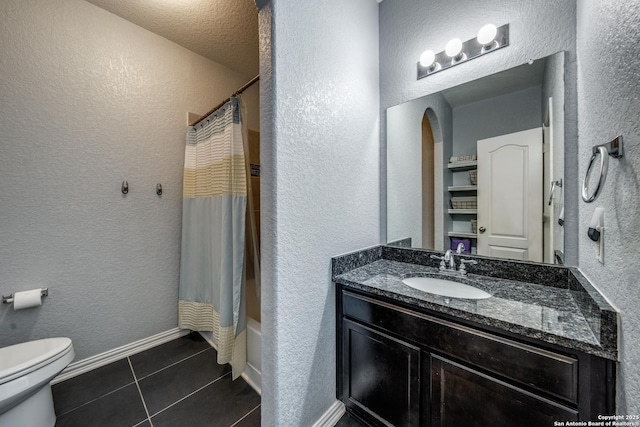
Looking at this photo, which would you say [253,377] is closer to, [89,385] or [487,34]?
[89,385]

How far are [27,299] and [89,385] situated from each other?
0.67 m

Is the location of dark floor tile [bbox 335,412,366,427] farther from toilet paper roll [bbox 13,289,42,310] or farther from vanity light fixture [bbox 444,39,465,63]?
vanity light fixture [bbox 444,39,465,63]

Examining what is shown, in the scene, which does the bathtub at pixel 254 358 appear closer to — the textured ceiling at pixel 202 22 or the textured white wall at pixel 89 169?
the textured white wall at pixel 89 169

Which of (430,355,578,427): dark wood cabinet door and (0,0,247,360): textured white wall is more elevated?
(0,0,247,360): textured white wall

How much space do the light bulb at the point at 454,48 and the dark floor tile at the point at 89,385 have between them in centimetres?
287

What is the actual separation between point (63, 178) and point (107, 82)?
78 cm

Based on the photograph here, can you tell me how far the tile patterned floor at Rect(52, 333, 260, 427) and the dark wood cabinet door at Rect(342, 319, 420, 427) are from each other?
586 mm

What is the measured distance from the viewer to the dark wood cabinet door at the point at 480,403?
75 cm

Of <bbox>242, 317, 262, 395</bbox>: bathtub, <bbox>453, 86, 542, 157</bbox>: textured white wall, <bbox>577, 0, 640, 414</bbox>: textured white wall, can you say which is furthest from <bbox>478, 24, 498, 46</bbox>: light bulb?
<bbox>242, 317, 262, 395</bbox>: bathtub

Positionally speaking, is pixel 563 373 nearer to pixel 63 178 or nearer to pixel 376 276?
pixel 376 276

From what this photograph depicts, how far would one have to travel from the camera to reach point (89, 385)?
61.0 inches

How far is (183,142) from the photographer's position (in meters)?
2.18

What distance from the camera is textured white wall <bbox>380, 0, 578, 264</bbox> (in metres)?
1.07

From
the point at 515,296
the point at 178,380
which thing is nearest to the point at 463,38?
the point at 515,296
